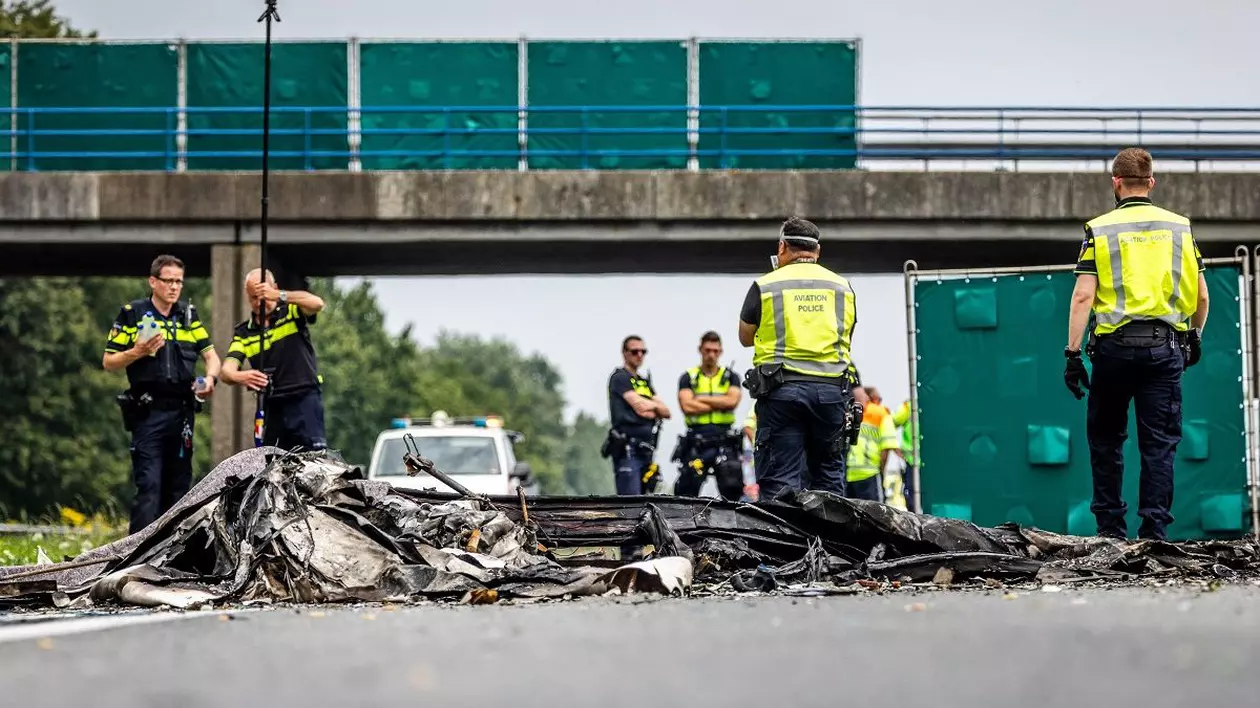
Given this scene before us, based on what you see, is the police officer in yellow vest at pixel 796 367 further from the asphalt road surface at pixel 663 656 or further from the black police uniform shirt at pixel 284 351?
the asphalt road surface at pixel 663 656

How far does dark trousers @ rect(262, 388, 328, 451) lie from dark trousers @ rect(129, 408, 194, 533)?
481 mm

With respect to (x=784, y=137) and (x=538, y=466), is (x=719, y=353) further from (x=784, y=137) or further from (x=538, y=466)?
(x=538, y=466)

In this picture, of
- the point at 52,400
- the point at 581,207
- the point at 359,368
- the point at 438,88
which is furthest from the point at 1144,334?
the point at 359,368

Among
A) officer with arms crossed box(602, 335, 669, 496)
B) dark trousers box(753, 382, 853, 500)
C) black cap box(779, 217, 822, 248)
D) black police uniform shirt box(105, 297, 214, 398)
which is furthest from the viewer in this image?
officer with arms crossed box(602, 335, 669, 496)

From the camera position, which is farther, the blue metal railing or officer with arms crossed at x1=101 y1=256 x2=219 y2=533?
the blue metal railing

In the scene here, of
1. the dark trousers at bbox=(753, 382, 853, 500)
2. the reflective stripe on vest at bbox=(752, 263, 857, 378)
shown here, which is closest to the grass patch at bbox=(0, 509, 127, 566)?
the dark trousers at bbox=(753, 382, 853, 500)

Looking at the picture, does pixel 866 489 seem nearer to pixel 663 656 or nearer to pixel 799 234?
pixel 799 234

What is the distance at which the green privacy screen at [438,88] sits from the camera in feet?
78.7

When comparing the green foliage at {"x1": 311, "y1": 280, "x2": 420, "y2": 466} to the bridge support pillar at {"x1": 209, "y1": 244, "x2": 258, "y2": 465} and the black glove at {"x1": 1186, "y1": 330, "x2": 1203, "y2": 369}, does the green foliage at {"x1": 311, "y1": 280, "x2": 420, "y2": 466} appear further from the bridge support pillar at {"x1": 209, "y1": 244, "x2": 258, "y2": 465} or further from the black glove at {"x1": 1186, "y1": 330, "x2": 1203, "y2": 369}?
the black glove at {"x1": 1186, "y1": 330, "x2": 1203, "y2": 369}

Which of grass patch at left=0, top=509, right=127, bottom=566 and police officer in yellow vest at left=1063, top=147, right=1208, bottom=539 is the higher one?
police officer in yellow vest at left=1063, top=147, right=1208, bottom=539

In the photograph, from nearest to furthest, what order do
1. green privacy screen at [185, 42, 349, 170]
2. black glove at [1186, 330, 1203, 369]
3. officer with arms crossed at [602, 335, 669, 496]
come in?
black glove at [1186, 330, 1203, 369] → officer with arms crossed at [602, 335, 669, 496] → green privacy screen at [185, 42, 349, 170]

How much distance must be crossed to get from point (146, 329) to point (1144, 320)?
5837mm

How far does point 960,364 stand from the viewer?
12.0 metres

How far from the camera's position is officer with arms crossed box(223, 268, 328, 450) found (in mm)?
11383
